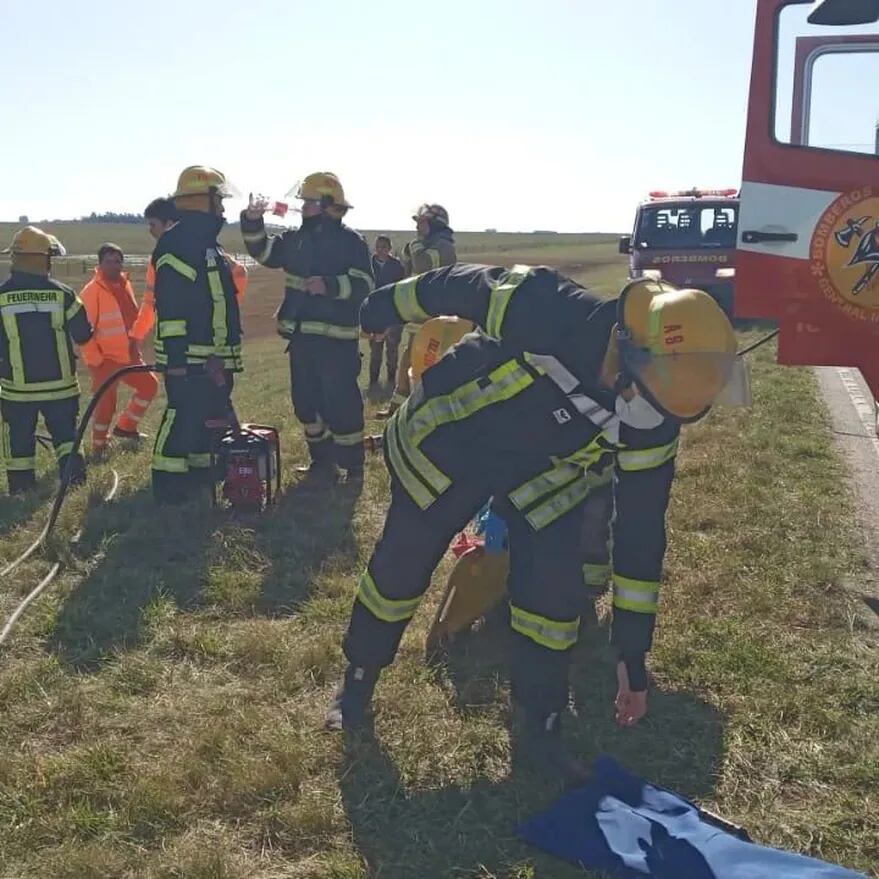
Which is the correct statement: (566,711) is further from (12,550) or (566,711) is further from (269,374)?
(269,374)

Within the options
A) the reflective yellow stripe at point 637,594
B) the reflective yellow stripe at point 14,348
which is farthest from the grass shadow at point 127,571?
the reflective yellow stripe at point 637,594

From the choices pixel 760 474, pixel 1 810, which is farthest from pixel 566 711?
pixel 760 474

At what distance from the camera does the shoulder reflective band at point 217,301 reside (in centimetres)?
653

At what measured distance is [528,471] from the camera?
343 cm

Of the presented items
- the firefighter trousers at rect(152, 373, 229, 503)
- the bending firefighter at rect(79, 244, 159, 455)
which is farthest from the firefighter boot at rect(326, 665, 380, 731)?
the bending firefighter at rect(79, 244, 159, 455)

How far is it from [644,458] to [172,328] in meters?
4.12

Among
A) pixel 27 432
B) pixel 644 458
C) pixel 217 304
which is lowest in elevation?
pixel 27 432

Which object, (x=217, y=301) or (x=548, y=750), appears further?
(x=217, y=301)

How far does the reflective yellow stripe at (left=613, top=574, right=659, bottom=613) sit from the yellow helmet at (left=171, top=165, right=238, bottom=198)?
14.0 feet

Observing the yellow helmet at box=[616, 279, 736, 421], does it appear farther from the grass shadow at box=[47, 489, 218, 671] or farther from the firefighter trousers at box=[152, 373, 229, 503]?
the firefighter trousers at box=[152, 373, 229, 503]

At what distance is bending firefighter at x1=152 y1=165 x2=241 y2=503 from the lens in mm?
6469

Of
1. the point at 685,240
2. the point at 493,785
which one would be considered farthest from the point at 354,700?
the point at 685,240

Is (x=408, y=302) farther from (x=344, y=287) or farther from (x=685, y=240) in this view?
(x=685, y=240)

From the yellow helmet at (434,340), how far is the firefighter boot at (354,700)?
1.28 metres
